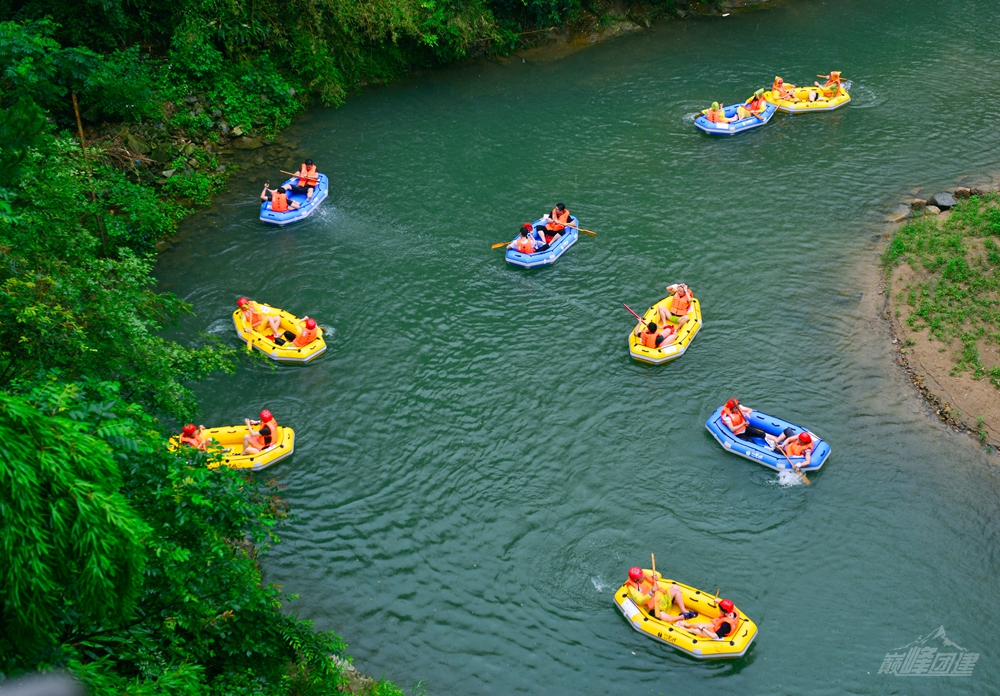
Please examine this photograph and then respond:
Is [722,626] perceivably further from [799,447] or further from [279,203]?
[279,203]

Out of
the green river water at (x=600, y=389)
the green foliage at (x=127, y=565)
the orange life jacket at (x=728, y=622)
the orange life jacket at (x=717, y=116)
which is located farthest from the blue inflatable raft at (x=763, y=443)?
the orange life jacket at (x=717, y=116)

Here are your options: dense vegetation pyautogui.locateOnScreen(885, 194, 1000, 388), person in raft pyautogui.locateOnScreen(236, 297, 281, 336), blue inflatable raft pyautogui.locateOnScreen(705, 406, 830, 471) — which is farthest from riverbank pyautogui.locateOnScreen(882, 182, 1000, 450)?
person in raft pyautogui.locateOnScreen(236, 297, 281, 336)

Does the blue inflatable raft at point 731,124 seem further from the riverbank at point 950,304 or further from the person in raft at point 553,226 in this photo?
the person in raft at point 553,226

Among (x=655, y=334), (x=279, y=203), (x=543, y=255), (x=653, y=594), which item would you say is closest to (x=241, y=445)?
(x=653, y=594)

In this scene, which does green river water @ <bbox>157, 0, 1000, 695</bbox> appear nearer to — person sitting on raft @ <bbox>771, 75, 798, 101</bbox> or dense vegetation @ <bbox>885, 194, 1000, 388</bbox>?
dense vegetation @ <bbox>885, 194, 1000, 388</bbox>

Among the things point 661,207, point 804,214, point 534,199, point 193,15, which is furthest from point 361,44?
point 804,214

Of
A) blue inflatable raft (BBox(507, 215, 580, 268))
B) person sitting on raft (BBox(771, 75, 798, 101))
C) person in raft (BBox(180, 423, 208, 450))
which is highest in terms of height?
person sitting on raft (BBox(771, 75, 798, 101))

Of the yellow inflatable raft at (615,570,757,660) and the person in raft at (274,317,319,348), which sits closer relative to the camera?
the yellow inflatable raft at (615,570,757,660)
